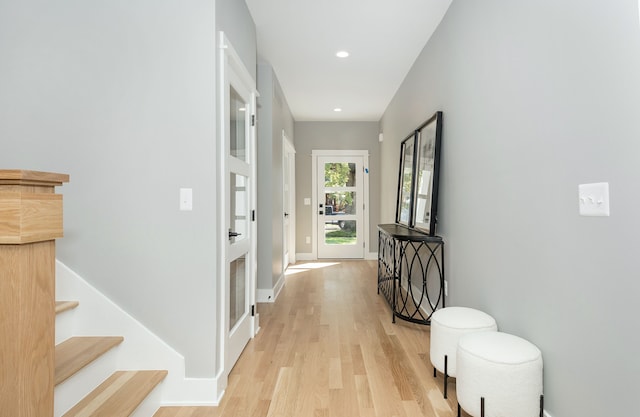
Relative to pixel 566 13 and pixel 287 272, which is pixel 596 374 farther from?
pixel 287 272

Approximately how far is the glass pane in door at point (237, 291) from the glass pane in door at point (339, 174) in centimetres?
435

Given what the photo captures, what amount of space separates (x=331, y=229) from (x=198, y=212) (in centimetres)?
507

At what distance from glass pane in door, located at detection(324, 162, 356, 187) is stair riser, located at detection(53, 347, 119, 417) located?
5.34m

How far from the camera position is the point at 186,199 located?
6.54 ft

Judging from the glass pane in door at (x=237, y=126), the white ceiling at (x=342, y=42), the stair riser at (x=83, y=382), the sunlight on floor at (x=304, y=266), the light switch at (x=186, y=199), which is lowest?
the sunlight on floor at (x=304, y=266)

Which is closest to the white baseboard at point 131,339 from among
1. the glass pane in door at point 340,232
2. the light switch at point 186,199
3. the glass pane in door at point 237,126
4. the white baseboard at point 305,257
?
the light switch at point 186,199

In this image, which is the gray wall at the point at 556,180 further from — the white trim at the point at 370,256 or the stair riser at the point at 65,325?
the white trim at the point at 370,256

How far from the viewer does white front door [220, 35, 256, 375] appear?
2.17 meters

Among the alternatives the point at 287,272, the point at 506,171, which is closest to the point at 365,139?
the point at 287,272

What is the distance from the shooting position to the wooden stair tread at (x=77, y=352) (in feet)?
5.17

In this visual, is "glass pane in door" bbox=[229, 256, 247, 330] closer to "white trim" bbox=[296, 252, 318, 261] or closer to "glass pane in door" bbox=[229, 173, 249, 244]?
"glass pane in door" bbox=[229, 173, 249, 244]

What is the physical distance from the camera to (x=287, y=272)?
18.9ft

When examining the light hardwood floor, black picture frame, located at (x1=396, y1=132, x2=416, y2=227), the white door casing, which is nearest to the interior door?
black picture frame, located at (x1=396, y1=132, x2=416, y2=227)

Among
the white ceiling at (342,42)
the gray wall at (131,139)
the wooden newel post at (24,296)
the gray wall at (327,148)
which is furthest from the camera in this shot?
the gray wall at (327,148)
